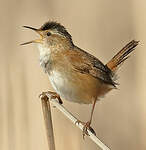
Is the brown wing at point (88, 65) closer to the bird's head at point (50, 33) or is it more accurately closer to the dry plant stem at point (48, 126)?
the bird's head at point (50, 33)

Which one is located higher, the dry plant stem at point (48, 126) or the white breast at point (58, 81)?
the white breast at point (58, 81)

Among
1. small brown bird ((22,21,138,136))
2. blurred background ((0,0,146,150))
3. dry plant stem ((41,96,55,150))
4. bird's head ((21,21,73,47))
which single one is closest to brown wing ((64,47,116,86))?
small brown bird ((22,21,138,136))

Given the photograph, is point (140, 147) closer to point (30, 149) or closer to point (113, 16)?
point (30, 149)

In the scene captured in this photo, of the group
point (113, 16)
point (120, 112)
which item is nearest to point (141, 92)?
point (120, 112)

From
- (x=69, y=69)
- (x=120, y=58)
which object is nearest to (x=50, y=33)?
(x=69, y=69)

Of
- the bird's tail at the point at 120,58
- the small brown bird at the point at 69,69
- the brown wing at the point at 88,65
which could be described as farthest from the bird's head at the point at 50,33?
the bird's tail at the point at 120,58

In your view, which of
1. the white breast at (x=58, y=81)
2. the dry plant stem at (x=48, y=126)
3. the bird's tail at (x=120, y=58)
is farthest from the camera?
the bird's tail at (x=120, y=58)
